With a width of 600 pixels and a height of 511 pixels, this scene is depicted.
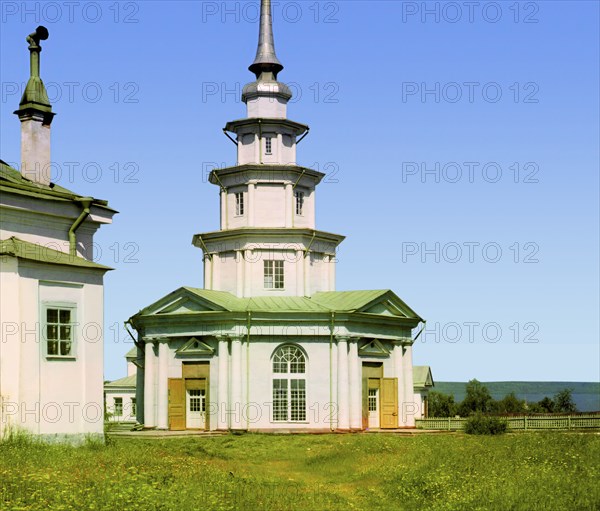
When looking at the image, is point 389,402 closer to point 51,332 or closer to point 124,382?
point 51,332

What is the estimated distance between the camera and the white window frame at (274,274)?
153ft

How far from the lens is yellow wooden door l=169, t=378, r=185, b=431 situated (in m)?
43.5

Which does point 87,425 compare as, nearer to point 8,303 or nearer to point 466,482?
Answer: point 8,303

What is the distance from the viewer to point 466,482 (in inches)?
864

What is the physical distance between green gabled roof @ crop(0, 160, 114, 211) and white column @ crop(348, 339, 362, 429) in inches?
634

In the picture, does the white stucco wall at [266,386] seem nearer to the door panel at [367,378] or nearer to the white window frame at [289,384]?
the white window frame at [289,384]

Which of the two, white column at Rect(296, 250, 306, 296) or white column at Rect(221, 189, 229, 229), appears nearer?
white column at Rect(296, 250, 306, 296)

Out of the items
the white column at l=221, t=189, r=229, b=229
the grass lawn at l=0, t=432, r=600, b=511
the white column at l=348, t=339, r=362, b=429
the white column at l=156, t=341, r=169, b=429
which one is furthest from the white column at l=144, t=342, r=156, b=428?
the grass lawn at l=0, t=432, r=600, b=511

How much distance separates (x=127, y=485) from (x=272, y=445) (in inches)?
573

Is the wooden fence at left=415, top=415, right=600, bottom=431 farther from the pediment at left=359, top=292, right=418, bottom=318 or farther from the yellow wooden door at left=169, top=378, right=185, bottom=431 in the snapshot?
the yellow wooden door at left=169, top=378, right=185, bottom=431

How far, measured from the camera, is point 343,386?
42750 millimetres

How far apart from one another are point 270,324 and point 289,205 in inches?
275

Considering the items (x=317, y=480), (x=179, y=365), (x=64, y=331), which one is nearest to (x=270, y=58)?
(x=179, y=365)

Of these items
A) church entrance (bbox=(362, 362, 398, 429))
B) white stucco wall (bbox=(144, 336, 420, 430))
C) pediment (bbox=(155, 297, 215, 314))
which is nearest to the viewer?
white stucco wall (bbox=(144, 336, 420, 430))
